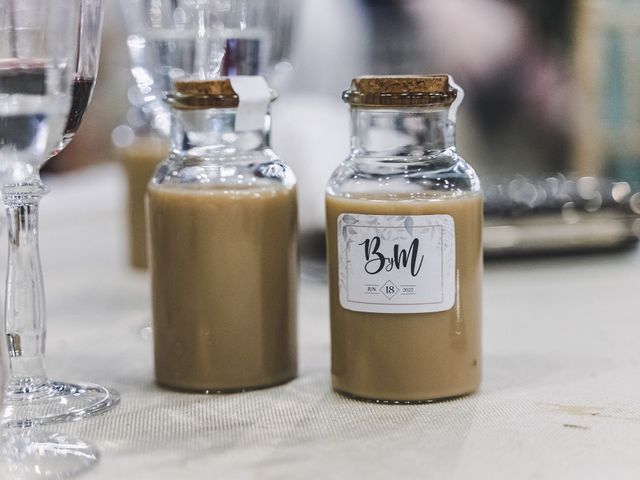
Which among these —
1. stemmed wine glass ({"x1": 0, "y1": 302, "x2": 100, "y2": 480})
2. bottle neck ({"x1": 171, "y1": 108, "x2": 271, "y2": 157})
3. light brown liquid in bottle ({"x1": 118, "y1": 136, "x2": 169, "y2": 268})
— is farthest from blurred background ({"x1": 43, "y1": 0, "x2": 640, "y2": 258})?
stemmed wine glass ({"x1": 0, "y1": 302, "x2": 100, "y2": 480})

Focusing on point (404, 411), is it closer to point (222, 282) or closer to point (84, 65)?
point (222, 282)

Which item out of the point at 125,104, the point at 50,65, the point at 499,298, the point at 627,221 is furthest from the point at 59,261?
the point at 125,104

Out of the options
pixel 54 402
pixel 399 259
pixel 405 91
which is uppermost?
pixel 405 91

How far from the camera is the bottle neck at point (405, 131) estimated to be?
662 mm

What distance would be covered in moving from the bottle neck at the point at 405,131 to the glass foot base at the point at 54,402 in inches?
9.7

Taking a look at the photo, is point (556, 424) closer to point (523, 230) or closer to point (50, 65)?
point (50, 65)

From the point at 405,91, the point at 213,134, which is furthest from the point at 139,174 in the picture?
the point at 405,91

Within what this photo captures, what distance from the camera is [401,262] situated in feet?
2.10

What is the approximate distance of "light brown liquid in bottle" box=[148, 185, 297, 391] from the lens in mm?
694

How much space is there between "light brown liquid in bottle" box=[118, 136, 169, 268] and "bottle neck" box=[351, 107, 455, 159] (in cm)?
57

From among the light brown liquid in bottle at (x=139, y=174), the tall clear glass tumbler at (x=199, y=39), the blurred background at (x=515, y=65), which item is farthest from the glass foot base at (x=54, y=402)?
the blurred background at (x=515, y=65)

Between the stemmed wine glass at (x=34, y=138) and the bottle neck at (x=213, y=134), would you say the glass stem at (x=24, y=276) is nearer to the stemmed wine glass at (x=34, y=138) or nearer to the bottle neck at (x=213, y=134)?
the stemmed wine glass at (x=34, y=138)

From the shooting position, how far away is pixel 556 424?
61 centimetres

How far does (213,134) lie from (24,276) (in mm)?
159
